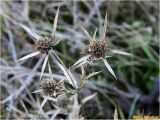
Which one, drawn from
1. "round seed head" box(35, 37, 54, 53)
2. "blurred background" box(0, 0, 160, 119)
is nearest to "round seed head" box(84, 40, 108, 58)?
"round seed head" box(35, 37, 54, 53)

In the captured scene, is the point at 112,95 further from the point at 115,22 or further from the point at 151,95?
the point at 115,22

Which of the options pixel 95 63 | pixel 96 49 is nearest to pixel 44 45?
pixel 96 49

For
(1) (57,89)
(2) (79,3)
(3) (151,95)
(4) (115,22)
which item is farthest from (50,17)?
(1) (57,89)

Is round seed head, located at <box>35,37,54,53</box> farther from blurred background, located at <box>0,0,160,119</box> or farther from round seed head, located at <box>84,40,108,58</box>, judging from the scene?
blurred background, located at <box>0,0,160,119</box>

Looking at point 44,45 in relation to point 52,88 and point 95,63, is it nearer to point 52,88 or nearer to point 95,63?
point 52,88

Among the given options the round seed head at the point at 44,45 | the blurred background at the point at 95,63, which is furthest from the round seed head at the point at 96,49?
the blurred background at the point at 95,63
